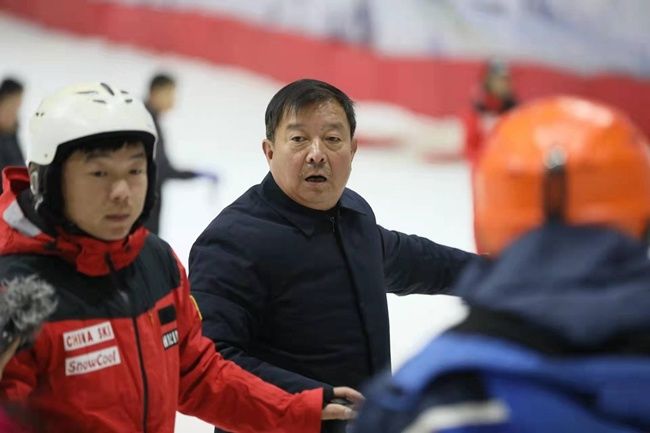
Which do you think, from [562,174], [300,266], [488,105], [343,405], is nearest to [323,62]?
[488,105]

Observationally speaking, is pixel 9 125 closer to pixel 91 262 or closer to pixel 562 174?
pixel 91 262

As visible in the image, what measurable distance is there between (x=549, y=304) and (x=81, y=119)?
106cm

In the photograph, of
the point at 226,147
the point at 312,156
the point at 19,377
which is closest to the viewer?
the point at 19,377

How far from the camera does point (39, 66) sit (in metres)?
10.3

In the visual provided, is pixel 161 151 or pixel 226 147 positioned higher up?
pixel 226 147

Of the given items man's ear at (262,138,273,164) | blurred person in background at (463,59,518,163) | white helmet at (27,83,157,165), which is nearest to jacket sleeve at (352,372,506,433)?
white helmet at (27,83,157,165)

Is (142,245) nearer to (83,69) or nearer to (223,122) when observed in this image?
(223,122)

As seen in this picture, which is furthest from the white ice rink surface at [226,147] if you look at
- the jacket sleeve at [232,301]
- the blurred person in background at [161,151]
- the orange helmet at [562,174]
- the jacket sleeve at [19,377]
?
the orange helmet at [562,174]

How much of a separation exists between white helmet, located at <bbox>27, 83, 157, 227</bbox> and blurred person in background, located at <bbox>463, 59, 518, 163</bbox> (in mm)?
5985

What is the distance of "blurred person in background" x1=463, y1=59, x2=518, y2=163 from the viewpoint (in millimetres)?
8031

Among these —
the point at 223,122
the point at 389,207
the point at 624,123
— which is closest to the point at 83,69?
the point at 223,122

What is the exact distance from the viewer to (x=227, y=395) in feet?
7.43

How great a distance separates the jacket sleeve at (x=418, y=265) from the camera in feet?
9.62

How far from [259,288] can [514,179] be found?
141 centimetres
